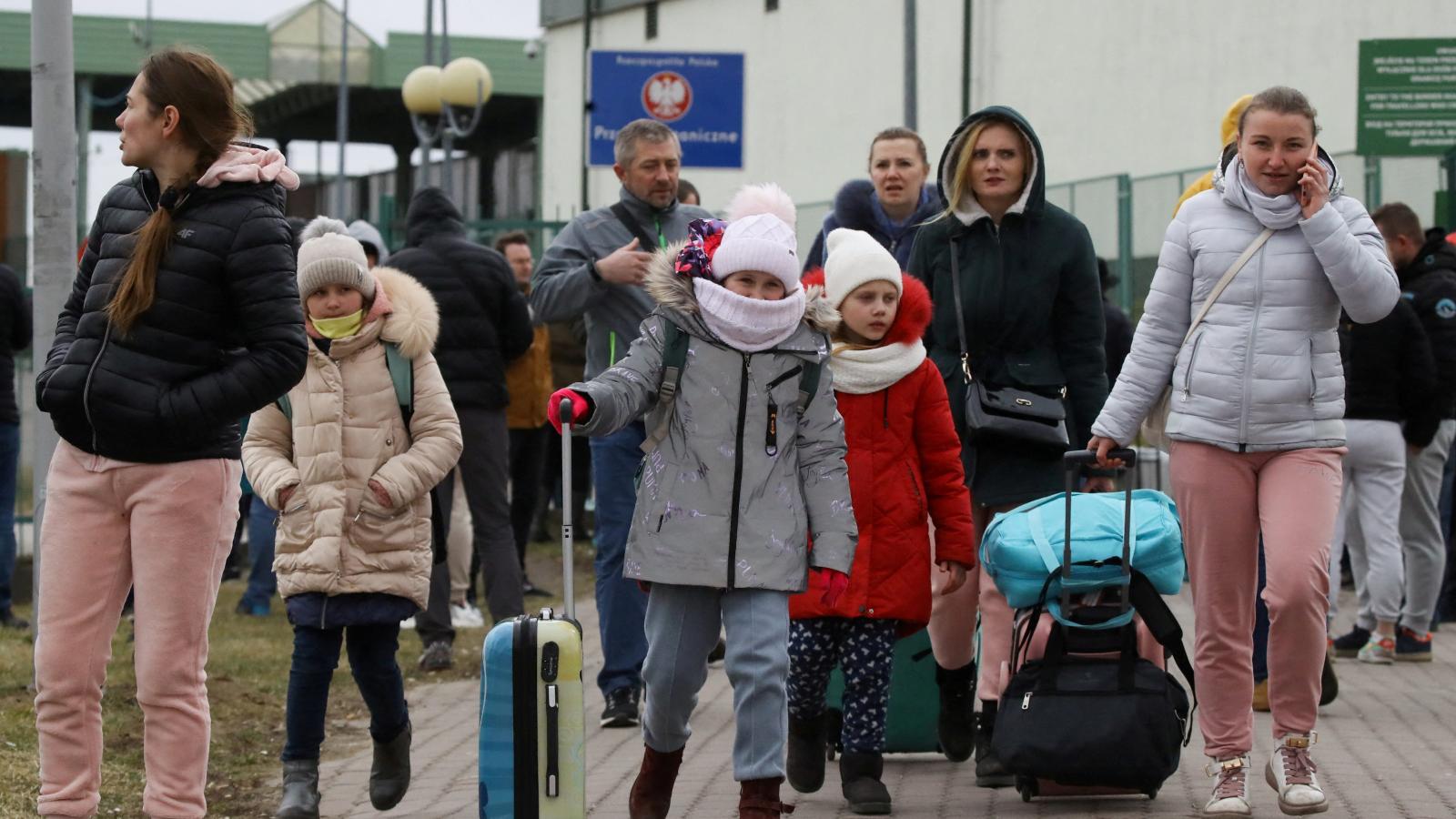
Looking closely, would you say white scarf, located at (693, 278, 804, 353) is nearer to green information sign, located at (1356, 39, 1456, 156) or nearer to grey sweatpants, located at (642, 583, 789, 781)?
grey sweatpants, located at (642, 583, 789, 781)

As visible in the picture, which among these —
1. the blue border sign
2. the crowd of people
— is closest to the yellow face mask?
the crowd of people

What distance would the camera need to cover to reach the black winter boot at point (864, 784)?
6.32m

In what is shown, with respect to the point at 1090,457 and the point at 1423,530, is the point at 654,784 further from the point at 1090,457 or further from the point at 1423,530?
the point at 1423,530

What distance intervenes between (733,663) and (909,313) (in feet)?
4.64

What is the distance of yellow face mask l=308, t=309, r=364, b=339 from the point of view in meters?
6.57

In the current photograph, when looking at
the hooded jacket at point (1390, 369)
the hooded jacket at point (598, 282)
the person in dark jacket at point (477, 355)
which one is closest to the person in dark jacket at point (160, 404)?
the hooded jacket at point (598, 282)

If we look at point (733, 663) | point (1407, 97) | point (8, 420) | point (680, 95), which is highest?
point (1407, 97)

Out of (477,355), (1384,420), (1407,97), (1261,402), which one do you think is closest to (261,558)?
(477,355)

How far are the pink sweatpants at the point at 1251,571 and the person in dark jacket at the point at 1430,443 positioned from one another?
15.1ft

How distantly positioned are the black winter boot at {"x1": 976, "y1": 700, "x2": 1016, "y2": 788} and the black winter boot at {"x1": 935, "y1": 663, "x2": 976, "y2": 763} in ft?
0.14

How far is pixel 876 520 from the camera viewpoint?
648 centimetres

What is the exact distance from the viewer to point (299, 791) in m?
6.30

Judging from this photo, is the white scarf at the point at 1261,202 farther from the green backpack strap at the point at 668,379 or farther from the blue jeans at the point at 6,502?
the blue jeans at the point at 6,502

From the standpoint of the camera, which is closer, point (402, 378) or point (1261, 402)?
point (1261, 402)
